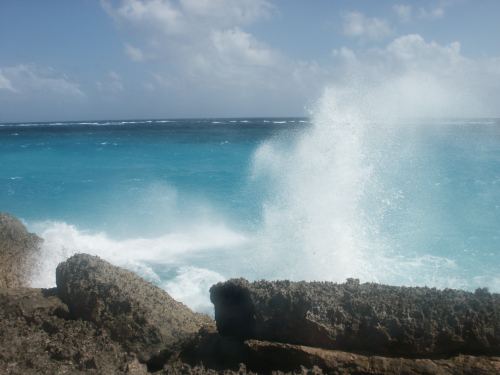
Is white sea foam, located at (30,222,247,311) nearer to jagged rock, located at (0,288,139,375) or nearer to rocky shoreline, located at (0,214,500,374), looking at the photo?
jagged rock, located at (0,288,139,375)

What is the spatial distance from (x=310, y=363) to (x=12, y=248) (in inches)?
247

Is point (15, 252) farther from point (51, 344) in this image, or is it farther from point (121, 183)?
point (121, 183)

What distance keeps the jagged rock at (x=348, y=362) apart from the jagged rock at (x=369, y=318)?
7 centimetres

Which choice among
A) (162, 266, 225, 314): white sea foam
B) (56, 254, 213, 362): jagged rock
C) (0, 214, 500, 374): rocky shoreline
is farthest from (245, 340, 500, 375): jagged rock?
(162, 266, 225, 314): white sea foam

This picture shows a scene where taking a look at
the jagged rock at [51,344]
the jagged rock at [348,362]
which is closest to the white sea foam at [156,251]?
the jagged rock at [51,344]

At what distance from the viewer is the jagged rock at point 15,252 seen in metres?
7.16

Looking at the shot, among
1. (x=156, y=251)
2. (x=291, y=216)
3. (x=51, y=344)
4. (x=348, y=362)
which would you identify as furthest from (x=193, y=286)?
(x=348, y=362)

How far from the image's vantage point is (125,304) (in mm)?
4348

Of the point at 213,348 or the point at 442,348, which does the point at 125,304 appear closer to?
the point at 213,348

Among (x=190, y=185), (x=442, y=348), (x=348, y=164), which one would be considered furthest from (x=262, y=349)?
(x=190, y=185)

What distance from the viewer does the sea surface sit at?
10.1 m

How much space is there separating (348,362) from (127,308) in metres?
2.23

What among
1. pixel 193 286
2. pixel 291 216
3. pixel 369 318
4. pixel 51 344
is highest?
pixel 369 318

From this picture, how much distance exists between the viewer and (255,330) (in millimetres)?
3816
